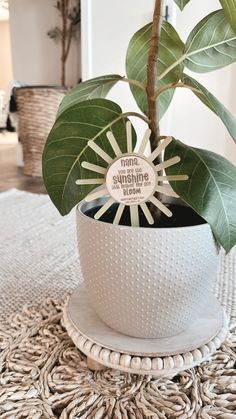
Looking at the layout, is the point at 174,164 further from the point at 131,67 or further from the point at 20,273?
the point at 20,273

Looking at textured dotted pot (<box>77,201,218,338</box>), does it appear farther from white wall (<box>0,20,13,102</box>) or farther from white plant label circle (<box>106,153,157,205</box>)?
white wall (<box>0,20,13,102</box>)

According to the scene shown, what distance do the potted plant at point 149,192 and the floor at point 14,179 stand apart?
1601mm

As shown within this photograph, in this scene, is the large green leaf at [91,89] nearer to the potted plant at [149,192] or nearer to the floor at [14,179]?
the potted plant at [149,192]

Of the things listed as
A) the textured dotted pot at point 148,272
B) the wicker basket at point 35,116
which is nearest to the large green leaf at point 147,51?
the textured dotted pot at point 148,272

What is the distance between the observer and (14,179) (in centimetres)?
230

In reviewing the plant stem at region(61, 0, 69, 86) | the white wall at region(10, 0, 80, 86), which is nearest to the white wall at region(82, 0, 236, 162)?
the plant stem at region(61, 0, 69, 86)

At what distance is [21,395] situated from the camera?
473 mm

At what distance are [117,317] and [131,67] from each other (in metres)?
0.37

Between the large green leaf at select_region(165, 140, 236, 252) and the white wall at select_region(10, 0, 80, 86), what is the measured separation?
2.56 metres

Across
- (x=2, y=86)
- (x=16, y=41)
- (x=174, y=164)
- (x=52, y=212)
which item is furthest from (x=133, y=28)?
(x=2, y=86)

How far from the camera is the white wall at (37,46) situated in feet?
8.98

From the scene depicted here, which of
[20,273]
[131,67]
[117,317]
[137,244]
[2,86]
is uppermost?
[131,67]

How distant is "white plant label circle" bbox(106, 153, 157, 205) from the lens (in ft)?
1.38

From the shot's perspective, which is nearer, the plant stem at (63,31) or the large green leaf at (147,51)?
the large green leaf at (147,51)
